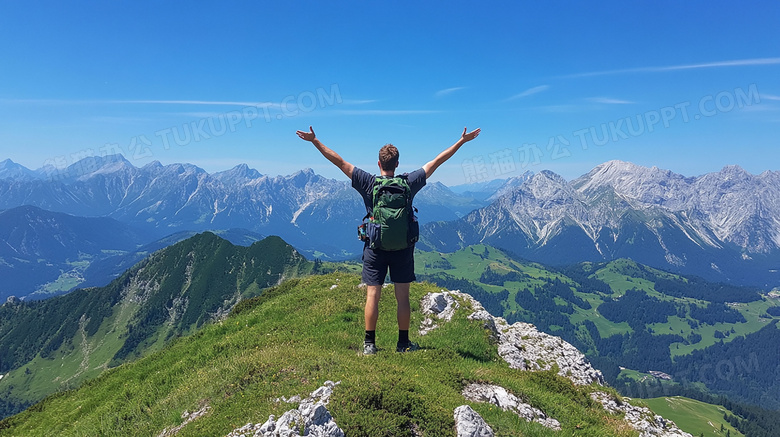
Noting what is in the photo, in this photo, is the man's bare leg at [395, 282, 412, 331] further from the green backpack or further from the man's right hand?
the man's right hand

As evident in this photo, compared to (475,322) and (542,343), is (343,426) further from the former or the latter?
(542,343)

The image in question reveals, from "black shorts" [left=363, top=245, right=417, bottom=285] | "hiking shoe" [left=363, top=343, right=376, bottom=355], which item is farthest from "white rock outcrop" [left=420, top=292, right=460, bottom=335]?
"black shorts" [left=363, top=245, right=417, bottom=285]

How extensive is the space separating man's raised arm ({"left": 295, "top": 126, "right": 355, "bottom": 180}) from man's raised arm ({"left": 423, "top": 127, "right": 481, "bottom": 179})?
2.12 metres

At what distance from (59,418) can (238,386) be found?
1176 cm

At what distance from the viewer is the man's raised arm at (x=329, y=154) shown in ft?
32.7

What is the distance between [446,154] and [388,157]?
1.83 m

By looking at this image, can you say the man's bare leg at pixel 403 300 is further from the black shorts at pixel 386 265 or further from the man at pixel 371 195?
the black shorts at pixel 386 265

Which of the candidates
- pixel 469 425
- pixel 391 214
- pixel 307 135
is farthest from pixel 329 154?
pixel 469 425

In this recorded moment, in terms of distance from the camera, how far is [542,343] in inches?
689

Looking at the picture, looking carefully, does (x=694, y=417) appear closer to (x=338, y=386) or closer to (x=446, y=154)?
(x=446, y=154)

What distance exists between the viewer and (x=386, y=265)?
10398 millimetres

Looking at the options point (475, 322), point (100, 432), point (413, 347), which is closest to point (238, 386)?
point (100, 432)

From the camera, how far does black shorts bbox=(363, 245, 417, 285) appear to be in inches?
401

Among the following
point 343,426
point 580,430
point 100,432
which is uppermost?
point 343,426
